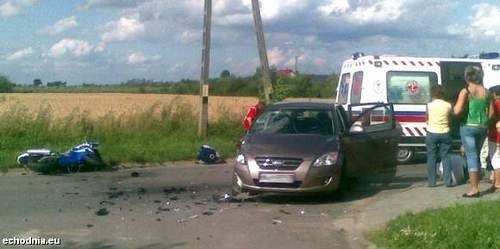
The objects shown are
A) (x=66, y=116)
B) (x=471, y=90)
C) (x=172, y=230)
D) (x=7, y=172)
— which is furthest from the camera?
(x=66, y=116)

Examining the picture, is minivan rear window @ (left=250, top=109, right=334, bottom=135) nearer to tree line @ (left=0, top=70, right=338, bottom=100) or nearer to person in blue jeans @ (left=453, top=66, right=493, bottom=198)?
person in blue jeans @ (left=453, top=66, right=493, bottom=198)

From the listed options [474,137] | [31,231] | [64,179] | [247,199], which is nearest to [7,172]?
[64,179]

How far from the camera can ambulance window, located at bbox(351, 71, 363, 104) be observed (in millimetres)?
17844

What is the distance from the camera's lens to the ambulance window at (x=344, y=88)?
60.7ft

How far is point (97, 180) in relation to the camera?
15.3 metres

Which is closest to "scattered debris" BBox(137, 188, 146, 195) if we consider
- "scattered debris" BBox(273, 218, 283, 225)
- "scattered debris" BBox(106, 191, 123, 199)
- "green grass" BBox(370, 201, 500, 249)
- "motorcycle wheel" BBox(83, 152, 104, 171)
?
"scattered debris" BBox(106, 191, 123, 199)

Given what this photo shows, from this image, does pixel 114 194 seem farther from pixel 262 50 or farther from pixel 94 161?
pixel 262 50

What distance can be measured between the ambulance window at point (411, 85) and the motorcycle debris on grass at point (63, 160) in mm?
6746

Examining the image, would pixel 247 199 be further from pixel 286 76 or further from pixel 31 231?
pixel 286 76

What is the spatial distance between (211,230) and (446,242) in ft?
10.0

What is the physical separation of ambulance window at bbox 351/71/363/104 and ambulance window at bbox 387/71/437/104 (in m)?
0.65

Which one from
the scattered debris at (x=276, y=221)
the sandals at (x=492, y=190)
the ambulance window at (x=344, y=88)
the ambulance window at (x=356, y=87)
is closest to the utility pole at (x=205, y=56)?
the ambulance window at (x=344, y=88)

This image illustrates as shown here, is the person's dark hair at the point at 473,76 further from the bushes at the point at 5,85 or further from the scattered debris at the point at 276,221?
the bushes at the point at 5,85

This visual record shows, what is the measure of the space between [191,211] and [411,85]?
804cm
